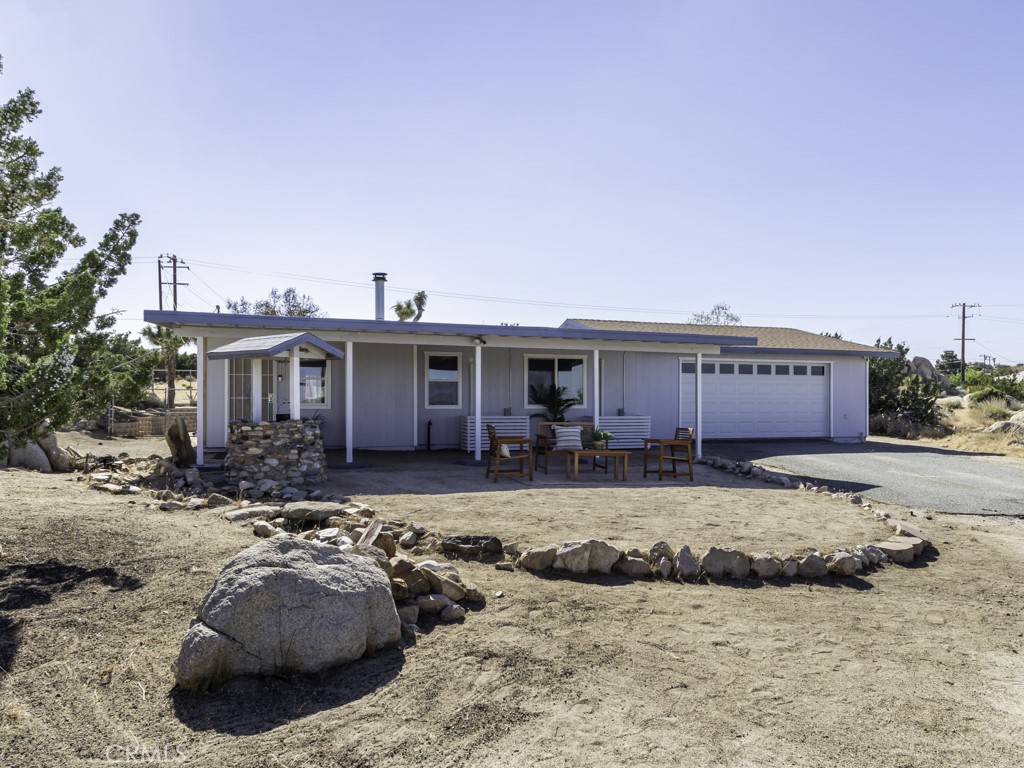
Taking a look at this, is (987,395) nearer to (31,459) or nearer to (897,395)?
(897,395)

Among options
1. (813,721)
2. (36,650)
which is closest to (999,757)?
(813,721)

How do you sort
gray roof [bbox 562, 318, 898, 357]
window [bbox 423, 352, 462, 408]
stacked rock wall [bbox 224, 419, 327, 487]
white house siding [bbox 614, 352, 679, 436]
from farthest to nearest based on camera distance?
1. gray roof [bbox 562, 318, 898, 357]
2. white house siding [bbox 614, 352, 679, 436]
3. window [bbox 423, 352, 462, 408]
4. stacked rock wall [bbox 224, 419, 327, 487]

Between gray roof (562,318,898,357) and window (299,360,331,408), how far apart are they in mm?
6581

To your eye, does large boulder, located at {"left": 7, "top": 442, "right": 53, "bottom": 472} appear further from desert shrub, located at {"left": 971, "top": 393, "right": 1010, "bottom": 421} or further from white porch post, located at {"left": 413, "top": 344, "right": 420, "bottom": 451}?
desert shrub, located at {"left": 971, "top": 393, "right": 1010, "bottom": 421}

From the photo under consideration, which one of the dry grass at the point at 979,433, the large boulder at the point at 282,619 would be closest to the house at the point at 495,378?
the dry grass at the point at 979,433

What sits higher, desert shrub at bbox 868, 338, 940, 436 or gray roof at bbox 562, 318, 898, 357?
gray roof at bbox 562, 318, 898, 357

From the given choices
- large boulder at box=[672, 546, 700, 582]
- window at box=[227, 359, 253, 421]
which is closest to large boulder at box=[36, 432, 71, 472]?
window at box=[227, 359, 253, 421]

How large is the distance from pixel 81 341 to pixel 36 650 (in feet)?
22.0

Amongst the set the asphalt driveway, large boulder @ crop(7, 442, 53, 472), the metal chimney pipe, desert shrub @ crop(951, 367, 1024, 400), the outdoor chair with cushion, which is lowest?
the asphalt driveway

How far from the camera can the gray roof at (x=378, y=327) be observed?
1004cm

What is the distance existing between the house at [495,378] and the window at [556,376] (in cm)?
3

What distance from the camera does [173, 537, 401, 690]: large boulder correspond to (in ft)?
10.3

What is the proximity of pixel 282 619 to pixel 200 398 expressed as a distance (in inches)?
302

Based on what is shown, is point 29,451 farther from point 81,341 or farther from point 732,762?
point 732,762
